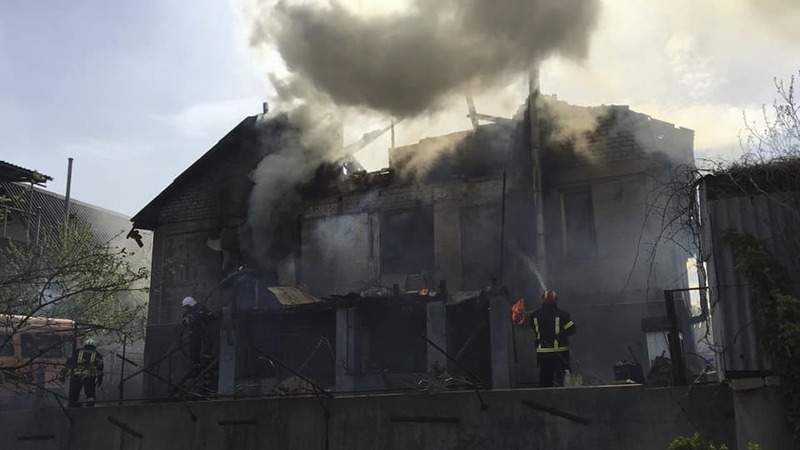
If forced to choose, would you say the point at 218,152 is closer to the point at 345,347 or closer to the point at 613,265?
the point at 345,347

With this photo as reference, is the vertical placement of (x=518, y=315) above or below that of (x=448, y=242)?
Answer: below

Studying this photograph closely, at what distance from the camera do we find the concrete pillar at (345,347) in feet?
47.8

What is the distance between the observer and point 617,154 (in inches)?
636

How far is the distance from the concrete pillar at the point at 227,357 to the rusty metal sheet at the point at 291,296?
3.90 ft

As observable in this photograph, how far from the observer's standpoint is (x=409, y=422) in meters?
9.15

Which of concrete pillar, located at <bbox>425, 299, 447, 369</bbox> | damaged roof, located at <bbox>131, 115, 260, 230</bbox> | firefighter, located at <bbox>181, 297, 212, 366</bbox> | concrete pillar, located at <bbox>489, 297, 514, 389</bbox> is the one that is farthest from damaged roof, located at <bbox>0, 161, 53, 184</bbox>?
concrete pillar, located at <bbox>489, 297, 514, 389</bbox>

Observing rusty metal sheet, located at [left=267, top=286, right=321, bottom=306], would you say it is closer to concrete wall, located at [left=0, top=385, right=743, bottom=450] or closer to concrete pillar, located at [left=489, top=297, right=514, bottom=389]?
concrete pillar, located at [left=489, top=297, right=514, bottom=389]

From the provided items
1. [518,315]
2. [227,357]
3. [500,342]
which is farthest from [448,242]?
[227,357]

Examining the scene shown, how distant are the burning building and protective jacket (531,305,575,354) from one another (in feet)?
7.72

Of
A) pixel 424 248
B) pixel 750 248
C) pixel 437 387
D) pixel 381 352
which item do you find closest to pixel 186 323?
pixel 381 352

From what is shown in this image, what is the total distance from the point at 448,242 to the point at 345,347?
3.99 meters

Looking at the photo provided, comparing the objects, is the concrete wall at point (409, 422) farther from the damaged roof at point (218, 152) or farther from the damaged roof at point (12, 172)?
the damaged roof at point (12, 172)

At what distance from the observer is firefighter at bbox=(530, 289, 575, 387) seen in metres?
10.3

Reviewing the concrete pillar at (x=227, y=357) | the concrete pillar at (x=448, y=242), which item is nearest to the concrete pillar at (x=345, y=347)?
the concrete pillar at (x=227, y=357)
